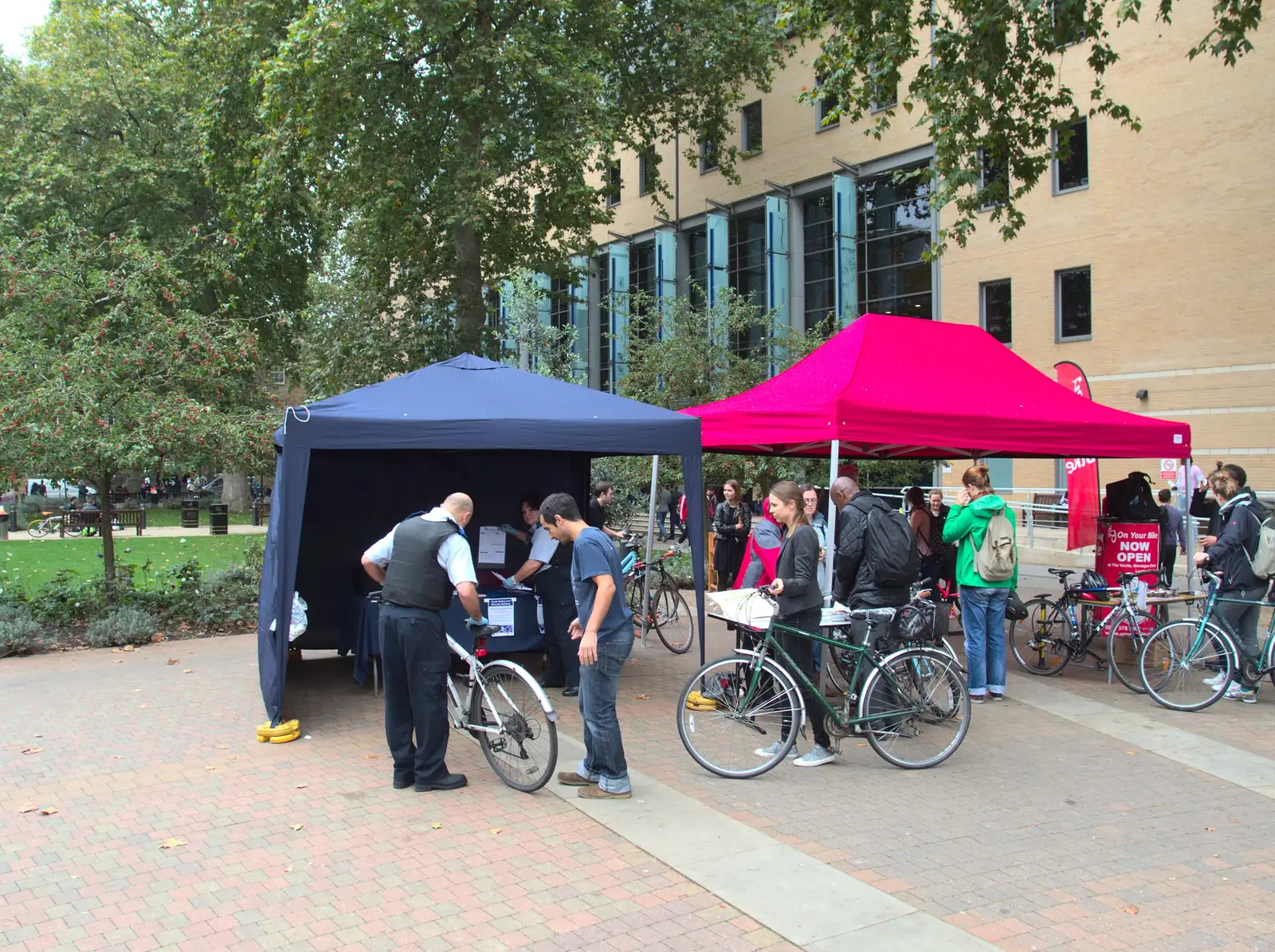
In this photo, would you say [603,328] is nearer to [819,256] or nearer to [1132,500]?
[819,256]

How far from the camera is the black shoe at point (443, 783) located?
5914mm

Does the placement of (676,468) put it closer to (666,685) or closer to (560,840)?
(666,685)

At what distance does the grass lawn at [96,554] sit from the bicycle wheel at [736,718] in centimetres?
1204

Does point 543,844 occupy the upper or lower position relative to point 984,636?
lower

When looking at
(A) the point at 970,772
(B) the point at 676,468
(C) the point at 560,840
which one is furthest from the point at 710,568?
(C) the point at 560,840

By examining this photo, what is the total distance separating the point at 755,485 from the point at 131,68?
19604 millimetres

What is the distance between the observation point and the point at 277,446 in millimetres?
8477

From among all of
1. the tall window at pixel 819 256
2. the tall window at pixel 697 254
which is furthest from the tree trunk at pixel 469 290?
the tall window at pixel 697 254

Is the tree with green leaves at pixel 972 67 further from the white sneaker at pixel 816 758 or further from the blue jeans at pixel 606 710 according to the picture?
the blue jeans at pixel 606 710

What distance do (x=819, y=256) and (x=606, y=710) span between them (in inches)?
1167

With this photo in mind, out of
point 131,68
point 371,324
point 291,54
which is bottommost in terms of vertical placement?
point 371,324

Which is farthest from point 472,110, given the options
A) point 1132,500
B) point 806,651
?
point 806,651

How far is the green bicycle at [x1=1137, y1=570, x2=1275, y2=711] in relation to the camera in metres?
7.96

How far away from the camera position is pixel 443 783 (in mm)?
5930
